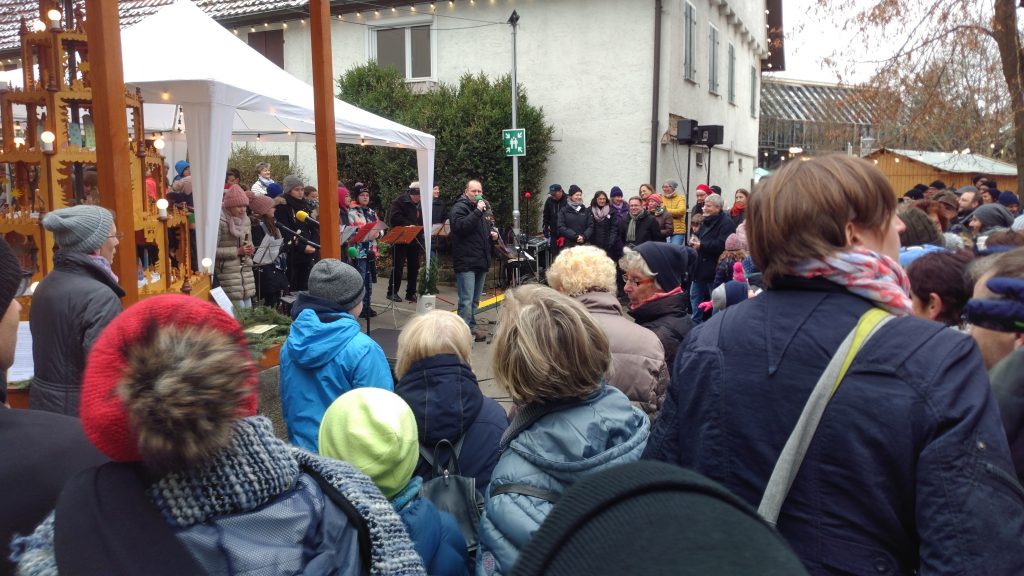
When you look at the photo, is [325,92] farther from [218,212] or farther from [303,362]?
[303,362]

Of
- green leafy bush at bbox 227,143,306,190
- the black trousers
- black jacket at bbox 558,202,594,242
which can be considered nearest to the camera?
the black trousers

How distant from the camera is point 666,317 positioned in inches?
149

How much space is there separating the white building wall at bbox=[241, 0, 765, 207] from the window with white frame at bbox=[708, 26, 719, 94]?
1065mm

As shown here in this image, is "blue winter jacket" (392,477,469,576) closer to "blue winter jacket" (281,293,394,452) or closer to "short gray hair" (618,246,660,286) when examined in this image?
"blue winter jacket" (281,293,394,452)

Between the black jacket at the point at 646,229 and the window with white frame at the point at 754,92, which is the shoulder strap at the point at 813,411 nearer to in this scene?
the black jacket at the point at 646,229

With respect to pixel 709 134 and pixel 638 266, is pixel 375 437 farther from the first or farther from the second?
pixel 709 134

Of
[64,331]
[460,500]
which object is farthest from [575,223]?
[460,500]

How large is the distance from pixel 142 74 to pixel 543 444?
6801 millimetres

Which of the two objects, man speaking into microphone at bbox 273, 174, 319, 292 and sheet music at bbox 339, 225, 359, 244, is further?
man speaking into microphone at bbox 273, 174, 319, 292

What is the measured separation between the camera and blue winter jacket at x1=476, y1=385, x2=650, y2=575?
1908mm

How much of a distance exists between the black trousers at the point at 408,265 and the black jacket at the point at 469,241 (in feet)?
6.56

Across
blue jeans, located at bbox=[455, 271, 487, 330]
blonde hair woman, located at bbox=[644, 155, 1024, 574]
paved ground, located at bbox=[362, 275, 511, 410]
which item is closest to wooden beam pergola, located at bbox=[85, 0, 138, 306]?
blonde hair woman, located at bbox=[644, 155, 1024, 574]

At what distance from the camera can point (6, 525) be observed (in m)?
1.51

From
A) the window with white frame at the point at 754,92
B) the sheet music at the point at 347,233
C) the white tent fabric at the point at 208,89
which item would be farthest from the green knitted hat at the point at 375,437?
the window with white frame at the point at 754,92
